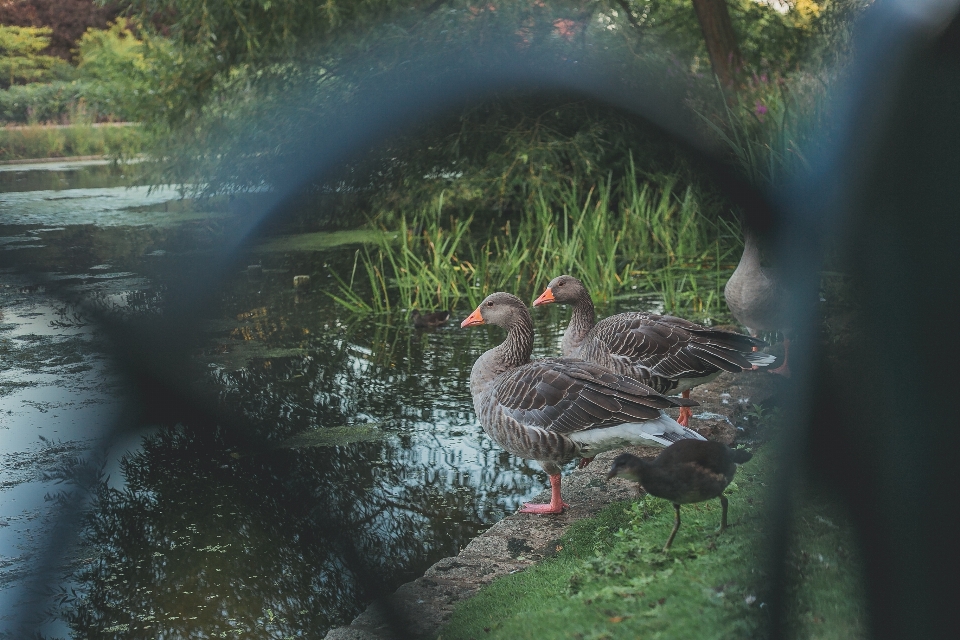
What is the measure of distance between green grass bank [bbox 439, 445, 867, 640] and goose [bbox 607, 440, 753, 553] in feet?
0.40

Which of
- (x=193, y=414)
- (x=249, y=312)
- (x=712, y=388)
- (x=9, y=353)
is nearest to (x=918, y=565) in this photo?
(x=193, y=414)

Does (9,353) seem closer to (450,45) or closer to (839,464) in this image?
(450,45)

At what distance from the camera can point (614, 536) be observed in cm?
291

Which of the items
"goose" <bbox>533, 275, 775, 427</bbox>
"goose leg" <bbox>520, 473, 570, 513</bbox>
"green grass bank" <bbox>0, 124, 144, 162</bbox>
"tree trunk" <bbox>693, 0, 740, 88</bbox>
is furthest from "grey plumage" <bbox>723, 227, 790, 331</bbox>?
"green grass bank" <bbox>0, 124, 144, 162</bbox>

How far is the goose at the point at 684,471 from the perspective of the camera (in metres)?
2.37

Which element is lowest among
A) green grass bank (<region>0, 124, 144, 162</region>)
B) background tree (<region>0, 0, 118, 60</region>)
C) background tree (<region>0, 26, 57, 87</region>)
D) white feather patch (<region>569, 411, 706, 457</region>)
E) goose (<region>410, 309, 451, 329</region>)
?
goose (<region>410, 309, 451, 329</region>)

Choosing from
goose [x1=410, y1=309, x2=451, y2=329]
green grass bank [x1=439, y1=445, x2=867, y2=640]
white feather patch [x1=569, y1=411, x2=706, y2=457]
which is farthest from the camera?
goose [x1=410, y1=309, x2=451, y2=329]

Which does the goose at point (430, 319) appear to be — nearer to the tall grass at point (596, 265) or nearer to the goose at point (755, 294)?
the tall grass at point (596, 265)

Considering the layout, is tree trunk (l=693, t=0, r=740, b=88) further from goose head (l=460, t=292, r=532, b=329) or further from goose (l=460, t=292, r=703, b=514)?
goose (l=460, t=292, r=703, b=514)

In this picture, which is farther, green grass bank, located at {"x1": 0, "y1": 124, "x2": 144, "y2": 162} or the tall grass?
green grass bank, located at {"x1": 0, "y1": 124, "x2": 144, "y2": 162}

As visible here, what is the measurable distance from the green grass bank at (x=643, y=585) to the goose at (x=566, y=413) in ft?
0.79

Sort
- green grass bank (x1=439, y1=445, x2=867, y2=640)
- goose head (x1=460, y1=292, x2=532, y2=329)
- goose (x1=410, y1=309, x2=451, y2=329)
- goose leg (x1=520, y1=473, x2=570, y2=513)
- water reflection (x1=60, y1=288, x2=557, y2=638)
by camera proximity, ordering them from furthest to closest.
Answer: goose (x1=410, y1=309, x2=451, y2=329) < goose head (x1=460, y1=292, x2=532, y2=329) < goose leg (x1=520, y1=473, x2=570, y2=513) < water reflection (x1=60, y1=288, x2=557, y2=638) < green grass bank (x1=439, y1=445, x2=867, y2=640)

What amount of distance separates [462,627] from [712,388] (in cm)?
269

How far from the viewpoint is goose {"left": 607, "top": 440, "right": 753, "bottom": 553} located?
237cm
